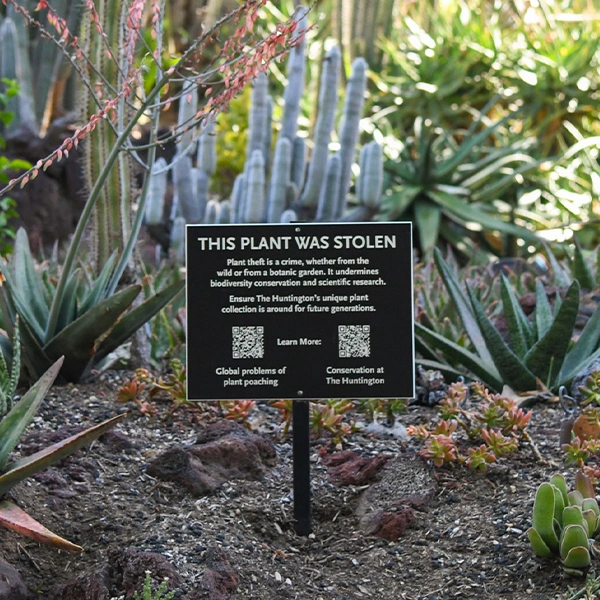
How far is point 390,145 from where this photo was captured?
982 centimetres

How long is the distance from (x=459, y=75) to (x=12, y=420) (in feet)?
29.8

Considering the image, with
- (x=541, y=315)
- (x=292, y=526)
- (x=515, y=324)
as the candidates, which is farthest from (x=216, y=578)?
(x=541, y=315)

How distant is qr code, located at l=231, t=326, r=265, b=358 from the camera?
2.63 meters

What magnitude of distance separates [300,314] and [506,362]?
43.5 inches

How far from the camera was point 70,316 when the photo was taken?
11.4 feet

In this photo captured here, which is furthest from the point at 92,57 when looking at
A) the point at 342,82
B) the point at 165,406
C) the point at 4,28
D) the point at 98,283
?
the point at 342,82

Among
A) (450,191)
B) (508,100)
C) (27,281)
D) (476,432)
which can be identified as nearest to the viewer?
(476,432)

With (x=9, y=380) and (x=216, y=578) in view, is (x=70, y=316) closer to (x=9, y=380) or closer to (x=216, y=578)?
(x=9, y=380)

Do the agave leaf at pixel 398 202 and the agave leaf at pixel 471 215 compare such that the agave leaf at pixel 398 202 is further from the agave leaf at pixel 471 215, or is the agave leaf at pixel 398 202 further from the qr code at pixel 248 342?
the qr code at pixel 248 342

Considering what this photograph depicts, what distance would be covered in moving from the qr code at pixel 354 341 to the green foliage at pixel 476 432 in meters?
0.36

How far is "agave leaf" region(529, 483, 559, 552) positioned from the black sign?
0.51 meters

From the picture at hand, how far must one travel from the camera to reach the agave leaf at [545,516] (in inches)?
89.0

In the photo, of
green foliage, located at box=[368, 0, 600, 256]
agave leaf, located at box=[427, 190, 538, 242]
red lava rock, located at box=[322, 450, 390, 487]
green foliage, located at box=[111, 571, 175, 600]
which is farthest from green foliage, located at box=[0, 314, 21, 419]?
green foliage, located at box=[368, 0, 600, 256]

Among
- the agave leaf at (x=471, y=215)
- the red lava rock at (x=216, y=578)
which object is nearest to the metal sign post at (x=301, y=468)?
the red lava rock at (x=216, y=578)
